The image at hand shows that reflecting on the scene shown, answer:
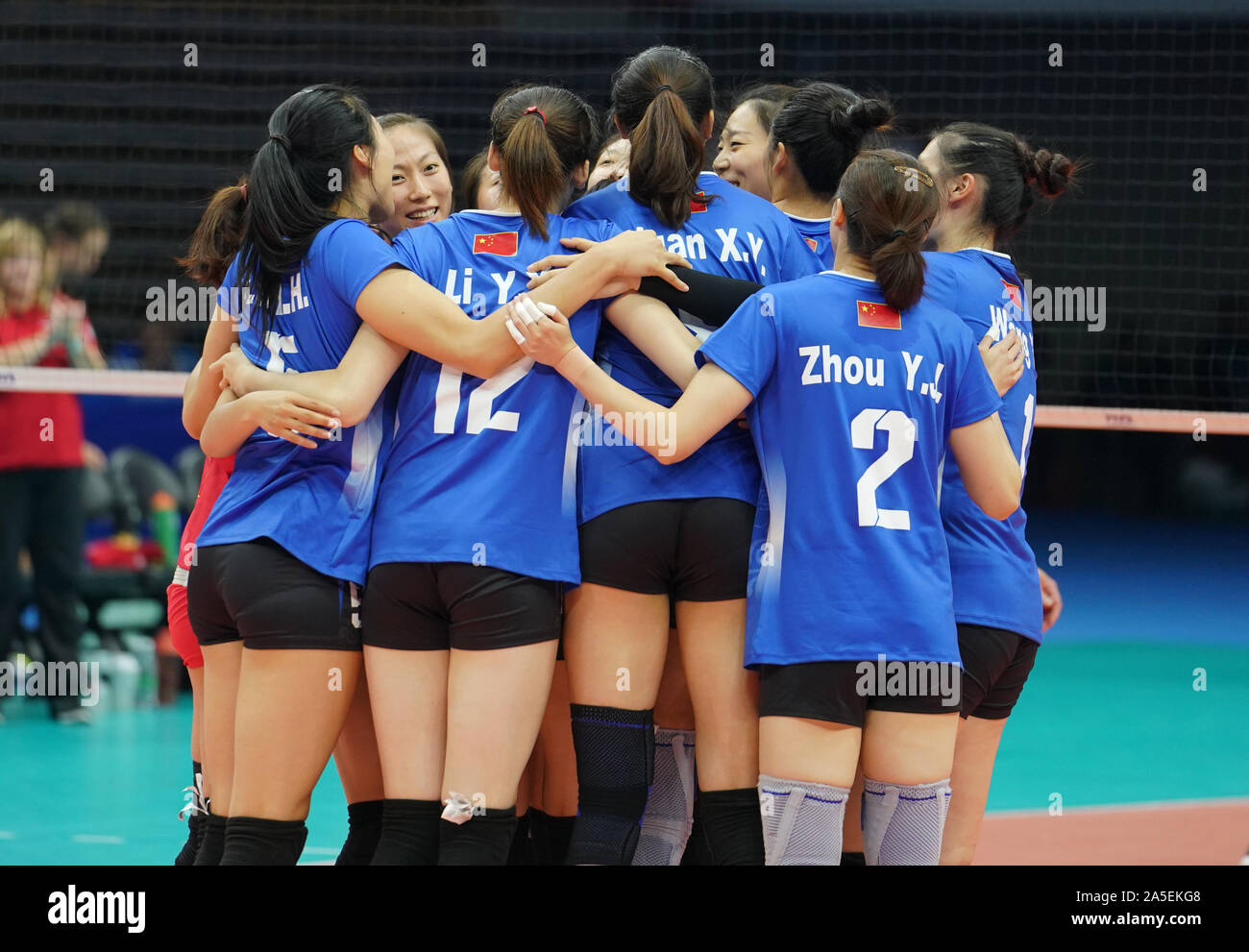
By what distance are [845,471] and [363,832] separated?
156 centimetres

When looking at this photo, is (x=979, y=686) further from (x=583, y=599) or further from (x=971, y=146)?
(x=971, y=146)

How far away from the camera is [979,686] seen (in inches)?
133

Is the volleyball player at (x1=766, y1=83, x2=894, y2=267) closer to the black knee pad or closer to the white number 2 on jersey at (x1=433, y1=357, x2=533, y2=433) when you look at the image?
the white number 2 on jersey at (x1=433, y1=357, x2=533, y2=433)

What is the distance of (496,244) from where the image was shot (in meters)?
3.30

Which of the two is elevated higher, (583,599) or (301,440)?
(301,440)

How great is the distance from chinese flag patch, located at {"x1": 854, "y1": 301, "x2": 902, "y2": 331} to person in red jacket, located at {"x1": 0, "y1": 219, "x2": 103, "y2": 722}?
6033mm

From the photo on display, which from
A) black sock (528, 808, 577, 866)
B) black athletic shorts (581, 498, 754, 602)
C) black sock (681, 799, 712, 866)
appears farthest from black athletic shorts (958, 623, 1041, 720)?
black sock (528, 808, 577, 866)

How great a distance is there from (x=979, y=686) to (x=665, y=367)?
43.4 inches

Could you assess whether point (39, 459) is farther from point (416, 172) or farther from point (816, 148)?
point (816, 148)

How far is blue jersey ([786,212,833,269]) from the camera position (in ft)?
11.9

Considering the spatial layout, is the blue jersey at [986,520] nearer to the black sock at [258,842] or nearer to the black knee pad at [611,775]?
the black knee pad at [611,775]

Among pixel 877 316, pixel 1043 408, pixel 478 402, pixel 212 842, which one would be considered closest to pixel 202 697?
pixel 212 842

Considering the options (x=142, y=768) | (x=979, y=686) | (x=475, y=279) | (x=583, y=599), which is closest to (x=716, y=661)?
(x=583, y=599)

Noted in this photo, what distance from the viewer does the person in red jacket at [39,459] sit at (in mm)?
8016
